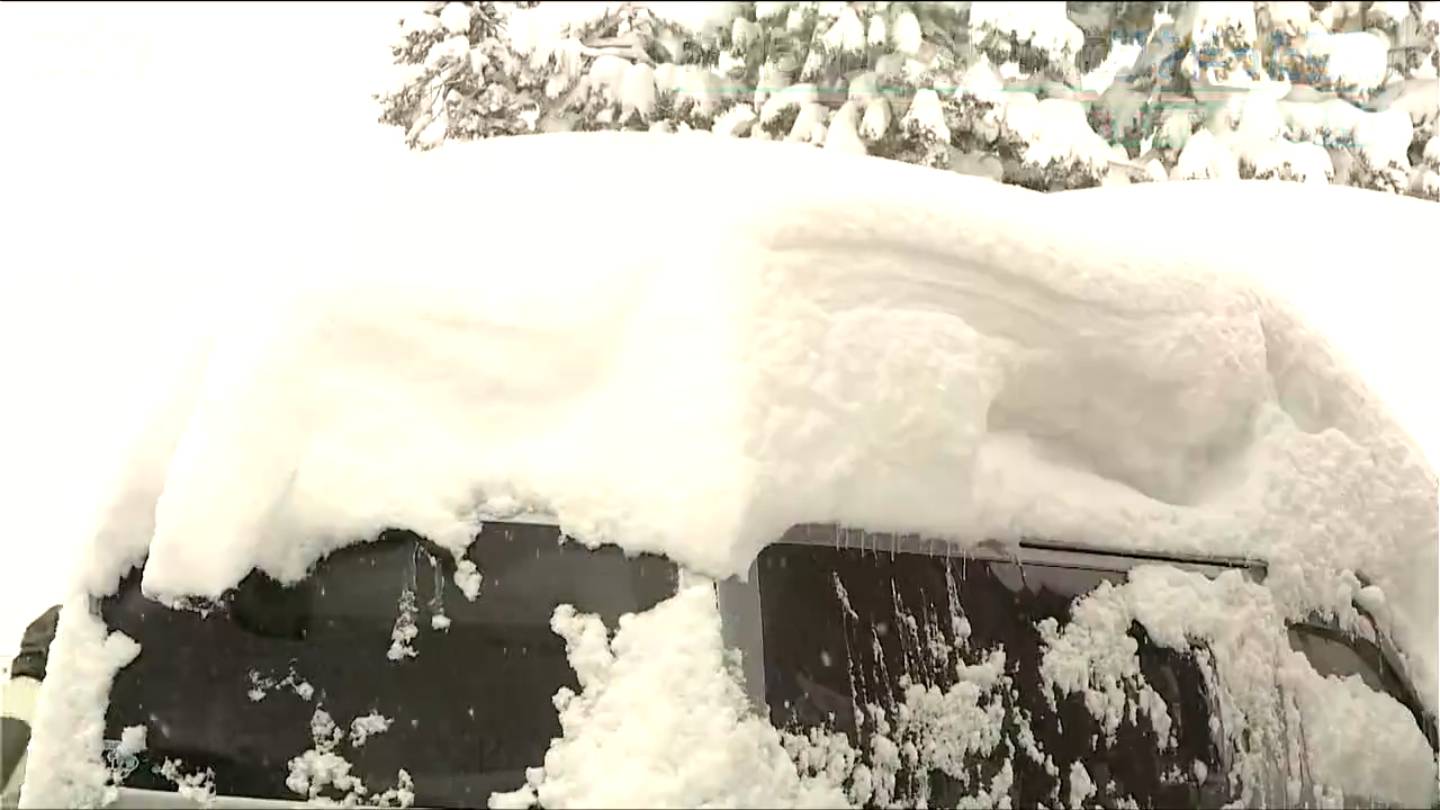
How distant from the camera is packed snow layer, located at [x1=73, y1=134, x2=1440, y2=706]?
1.14 meters

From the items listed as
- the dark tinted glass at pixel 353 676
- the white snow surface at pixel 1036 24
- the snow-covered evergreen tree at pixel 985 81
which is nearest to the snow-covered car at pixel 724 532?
the dark tinted glass at pixel 353 676

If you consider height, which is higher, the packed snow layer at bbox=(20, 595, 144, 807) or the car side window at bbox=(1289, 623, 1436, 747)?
the packed snow layer at bbox=(20, 595, 144, 807)

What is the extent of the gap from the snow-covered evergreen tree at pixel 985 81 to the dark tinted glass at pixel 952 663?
1807mm

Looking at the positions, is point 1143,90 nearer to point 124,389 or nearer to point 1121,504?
point 1121,504

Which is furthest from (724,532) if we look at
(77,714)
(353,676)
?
(77,714)

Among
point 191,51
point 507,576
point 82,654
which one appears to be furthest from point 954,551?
point 191,51

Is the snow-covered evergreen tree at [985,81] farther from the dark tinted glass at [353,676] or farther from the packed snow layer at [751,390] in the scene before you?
the dark tinted glass at [353,676]

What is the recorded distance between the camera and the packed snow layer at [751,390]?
1.14 meters

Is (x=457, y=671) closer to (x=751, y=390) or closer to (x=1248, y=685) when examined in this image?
(x=751, y=390)

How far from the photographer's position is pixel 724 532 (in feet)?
3.63

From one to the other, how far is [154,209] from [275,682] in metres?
1.78

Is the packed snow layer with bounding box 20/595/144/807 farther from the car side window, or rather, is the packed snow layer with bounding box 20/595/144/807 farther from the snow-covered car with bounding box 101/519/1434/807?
the car side window

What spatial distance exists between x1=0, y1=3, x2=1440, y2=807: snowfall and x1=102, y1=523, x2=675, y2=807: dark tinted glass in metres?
0.03

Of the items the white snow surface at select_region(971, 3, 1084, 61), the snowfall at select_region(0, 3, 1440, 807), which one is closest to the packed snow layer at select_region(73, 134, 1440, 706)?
Result: the snowfall at select_region(0, 3, 1440, 807)
